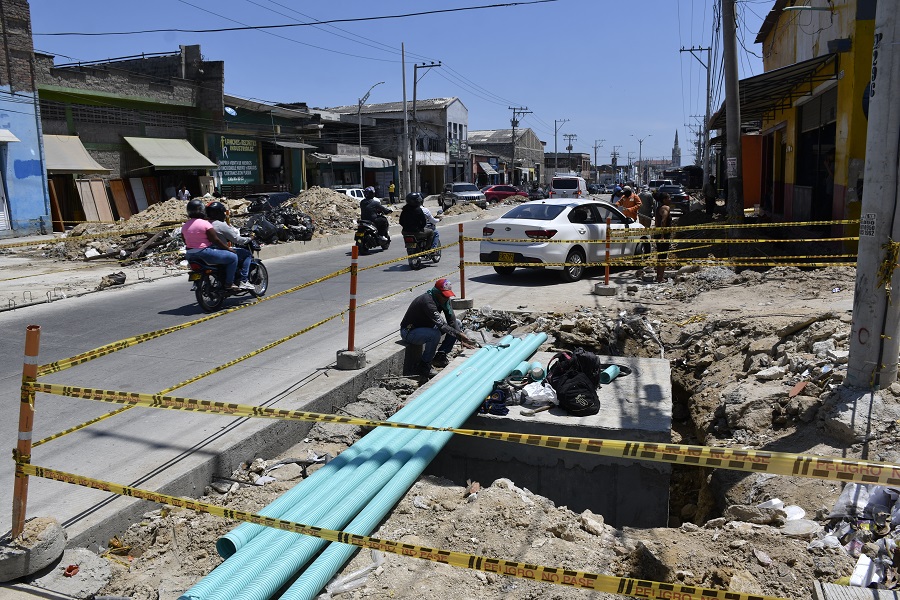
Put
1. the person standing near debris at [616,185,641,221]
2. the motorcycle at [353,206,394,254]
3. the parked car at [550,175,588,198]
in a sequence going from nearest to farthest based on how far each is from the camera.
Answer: the person standing near debris at [616,185,641,221]
the motorcycle at [353,206,394,254]
the parked car at [550,175,588,198]

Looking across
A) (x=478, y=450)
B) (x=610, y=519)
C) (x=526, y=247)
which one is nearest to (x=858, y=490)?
(x=610, y=519)

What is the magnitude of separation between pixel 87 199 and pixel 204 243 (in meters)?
22.2

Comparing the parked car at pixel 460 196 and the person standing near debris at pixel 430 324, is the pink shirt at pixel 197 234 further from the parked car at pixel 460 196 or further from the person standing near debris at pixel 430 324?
the parked car at pixel 460 196

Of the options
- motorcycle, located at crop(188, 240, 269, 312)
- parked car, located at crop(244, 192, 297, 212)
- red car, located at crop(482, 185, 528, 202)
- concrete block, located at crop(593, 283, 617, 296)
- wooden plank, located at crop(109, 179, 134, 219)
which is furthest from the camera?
red car, located at crop(482, 185, 528, 202)

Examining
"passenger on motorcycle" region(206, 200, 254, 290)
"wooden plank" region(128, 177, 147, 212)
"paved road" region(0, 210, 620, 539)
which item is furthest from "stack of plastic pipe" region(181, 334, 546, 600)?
"wooden plank" region(128, 177, 147, 212)

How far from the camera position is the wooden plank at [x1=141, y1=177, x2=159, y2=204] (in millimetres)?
34562

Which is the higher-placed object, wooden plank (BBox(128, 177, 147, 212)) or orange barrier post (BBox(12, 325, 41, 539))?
wooden plank (BBox(128, 177, 147, 212))

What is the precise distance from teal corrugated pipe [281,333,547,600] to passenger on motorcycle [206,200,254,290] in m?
6.24

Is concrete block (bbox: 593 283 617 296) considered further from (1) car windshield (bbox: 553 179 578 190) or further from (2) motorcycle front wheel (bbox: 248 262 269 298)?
(1) car windshield (bbox: 553 179 578 190)

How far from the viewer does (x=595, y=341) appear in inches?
378

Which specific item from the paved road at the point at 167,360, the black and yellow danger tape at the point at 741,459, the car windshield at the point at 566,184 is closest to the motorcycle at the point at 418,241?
the paved road at the point at 167,360

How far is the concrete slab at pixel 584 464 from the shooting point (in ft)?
21.0

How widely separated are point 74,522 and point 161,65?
132 ft

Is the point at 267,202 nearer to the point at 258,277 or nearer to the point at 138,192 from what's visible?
the point at 138,192
